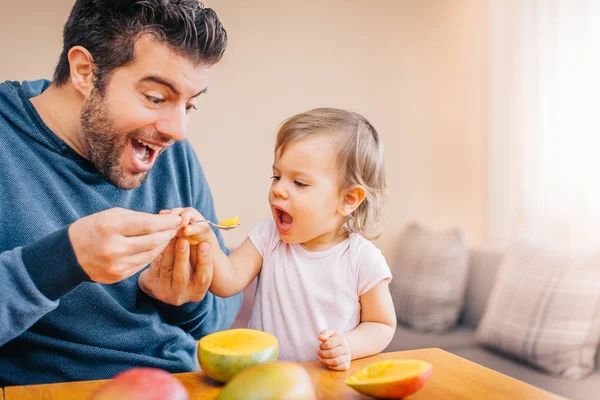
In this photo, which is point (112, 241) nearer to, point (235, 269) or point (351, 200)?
point (235, 269)

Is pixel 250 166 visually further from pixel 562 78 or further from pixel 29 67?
pixel 562 78

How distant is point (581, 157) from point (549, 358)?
3.91ft

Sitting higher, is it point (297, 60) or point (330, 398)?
point (297, 60)

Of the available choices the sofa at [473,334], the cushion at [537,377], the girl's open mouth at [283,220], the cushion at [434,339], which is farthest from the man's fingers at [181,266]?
the cushion at [434,339]

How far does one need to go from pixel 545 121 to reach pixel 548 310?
132 cm

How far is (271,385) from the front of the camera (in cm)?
65

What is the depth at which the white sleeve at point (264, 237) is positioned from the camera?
4.44 feet

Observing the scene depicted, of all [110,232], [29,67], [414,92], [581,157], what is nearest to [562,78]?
[581,157]

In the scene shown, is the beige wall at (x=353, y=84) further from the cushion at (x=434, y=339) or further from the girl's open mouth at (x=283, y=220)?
the girl's open mouth at (x=283, y=220)

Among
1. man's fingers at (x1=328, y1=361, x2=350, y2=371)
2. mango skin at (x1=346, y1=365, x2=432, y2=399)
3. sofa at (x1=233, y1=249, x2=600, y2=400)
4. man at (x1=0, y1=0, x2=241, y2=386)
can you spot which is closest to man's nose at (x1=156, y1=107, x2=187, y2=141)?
man at (x1=0, y1=0, x2=241, y2=386)

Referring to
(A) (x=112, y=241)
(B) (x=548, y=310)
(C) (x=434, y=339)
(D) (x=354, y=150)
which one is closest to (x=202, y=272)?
(A) (x=112, y=241)

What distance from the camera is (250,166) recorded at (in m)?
3.42

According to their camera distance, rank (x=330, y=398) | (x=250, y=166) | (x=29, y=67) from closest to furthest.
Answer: (x=330, y=398), (x=29, y=67), (x=250, y=166)

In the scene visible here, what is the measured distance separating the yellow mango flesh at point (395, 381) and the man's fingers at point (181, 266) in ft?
1.46
